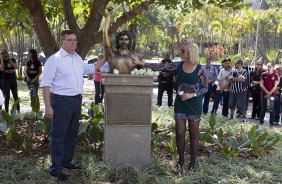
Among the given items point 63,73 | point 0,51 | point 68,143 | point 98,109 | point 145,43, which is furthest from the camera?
point 145,43

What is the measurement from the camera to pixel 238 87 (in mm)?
11195

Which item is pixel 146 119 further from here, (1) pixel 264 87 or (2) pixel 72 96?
(1) pixel 264 87

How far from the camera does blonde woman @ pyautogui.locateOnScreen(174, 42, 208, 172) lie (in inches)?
212

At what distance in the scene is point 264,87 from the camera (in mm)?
10852

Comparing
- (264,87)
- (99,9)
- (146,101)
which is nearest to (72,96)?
(146,101)

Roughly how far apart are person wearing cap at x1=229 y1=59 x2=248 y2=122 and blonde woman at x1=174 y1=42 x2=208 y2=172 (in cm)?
569

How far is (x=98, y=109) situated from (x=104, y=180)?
7.88 feet

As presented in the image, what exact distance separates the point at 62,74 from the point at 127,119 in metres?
1.14

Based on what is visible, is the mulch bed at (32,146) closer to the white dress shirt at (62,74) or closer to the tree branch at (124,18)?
the white dress shirt at (62,74)

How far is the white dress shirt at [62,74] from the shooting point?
16.1ft

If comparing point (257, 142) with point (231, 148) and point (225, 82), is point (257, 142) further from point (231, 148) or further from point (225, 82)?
point (225, 82)

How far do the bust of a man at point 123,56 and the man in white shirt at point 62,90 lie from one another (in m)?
0.58

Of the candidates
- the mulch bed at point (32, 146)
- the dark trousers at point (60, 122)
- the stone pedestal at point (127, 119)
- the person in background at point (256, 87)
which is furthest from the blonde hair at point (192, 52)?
the person in background at point (256, 87)

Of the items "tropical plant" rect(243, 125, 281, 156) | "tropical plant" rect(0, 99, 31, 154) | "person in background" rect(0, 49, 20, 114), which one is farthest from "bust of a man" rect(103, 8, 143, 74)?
"person in background" rect(0, 49, 20, 114)
